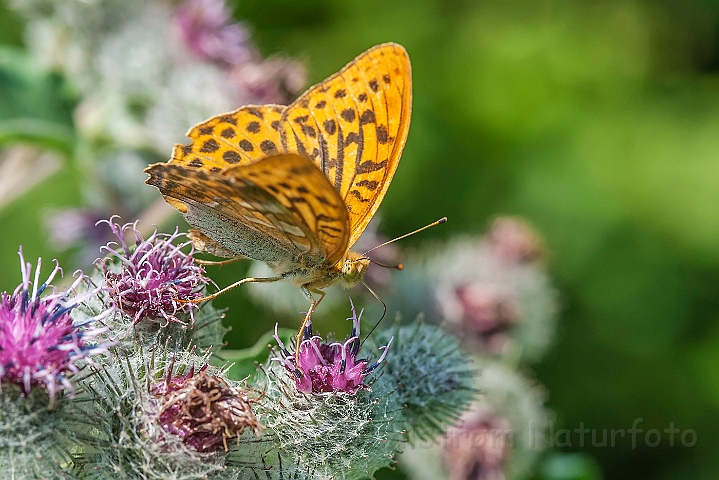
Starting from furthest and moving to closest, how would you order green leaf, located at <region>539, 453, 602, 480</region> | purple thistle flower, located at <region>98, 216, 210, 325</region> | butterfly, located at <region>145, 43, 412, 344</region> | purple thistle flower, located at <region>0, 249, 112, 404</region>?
1. green leaf, located at <region>539, 453, 602, 480</region>
2. butterfly, located at <region>145, 43, 412, 344</region>
3. purple thistle flower, located at <region>98, 216, 210, 325</region>
4. purple thistle flower, located at <region>0, 249, 112, 404</region>

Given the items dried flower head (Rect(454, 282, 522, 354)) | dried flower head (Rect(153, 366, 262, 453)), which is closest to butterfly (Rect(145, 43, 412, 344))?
dried flower head (Rect(153, 366, 262, 453))

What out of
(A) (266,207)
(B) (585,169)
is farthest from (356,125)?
(B) (585,169)

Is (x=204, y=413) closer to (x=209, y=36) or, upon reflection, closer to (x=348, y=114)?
(x=348, y=114)

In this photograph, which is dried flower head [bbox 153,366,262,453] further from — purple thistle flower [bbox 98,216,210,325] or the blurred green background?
the blurred green background

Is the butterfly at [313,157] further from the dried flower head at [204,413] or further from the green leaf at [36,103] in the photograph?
Answer: the green leaf at [36,103]

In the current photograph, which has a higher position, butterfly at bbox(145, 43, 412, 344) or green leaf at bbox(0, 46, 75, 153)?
green leaf at bbox(0, 46, 75, 153)

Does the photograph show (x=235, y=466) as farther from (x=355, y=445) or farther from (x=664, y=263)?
(x=664, y=263)

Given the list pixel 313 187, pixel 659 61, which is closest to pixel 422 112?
pixel 659 61
